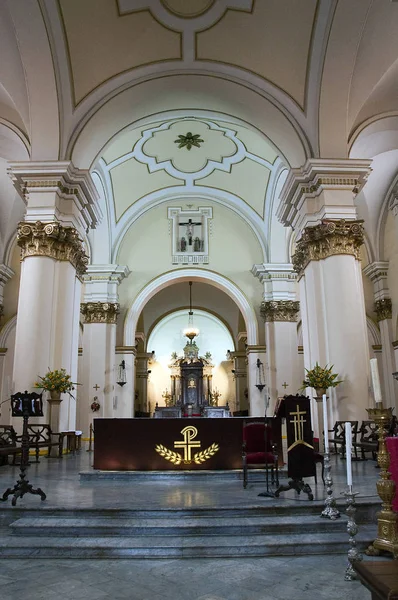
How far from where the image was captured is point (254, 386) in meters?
16.2

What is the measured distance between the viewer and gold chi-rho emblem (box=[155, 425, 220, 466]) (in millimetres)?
7430

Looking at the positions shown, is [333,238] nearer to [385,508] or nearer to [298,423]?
[298,423]

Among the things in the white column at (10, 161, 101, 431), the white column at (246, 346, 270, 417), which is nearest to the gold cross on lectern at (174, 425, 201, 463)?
the white column at (10, 161, 101, 431)

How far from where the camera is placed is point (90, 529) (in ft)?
14.6

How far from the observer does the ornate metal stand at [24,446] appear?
5109 millimetres

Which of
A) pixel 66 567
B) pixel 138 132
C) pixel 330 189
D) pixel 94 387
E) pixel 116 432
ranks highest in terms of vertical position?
pixel 138 132

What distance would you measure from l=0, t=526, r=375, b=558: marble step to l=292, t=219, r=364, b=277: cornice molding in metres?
6.08

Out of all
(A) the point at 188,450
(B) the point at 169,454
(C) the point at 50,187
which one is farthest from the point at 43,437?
(C) the point at 50,187

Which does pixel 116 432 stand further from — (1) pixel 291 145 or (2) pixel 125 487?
(1) pixel 291 145

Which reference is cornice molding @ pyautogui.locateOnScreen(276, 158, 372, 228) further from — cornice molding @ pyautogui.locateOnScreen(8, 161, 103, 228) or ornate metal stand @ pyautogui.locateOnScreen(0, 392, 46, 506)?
ornate metal stand @ pyautogui.locateOnScreen(0, 392, 46, 506)

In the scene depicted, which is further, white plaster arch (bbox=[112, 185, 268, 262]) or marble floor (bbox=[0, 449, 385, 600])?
white plaster arch (bbox=[112, 185, 268, 262])

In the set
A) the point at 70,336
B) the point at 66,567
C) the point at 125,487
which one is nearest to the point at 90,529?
the point at 66,567

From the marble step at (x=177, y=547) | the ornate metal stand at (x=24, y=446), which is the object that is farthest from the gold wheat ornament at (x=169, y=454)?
the marble step at (x=177, y=547)

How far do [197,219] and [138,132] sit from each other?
14.9 feet
